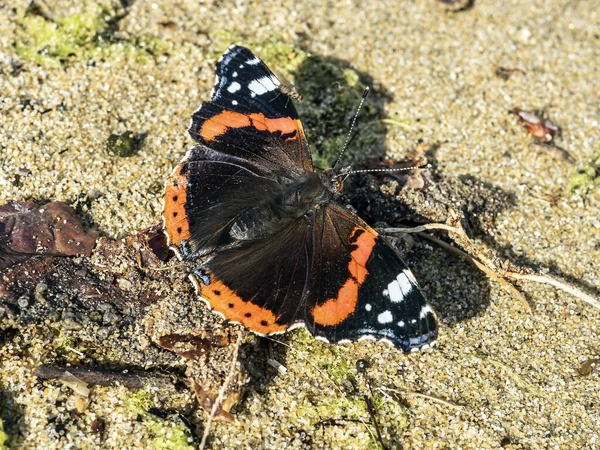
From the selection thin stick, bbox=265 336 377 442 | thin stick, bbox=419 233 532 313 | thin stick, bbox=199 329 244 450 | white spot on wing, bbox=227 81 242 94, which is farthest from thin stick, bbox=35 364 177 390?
thin stick, bbox=419 233 532 313

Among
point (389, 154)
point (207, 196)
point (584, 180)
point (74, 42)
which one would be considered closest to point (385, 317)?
point (207, 196)

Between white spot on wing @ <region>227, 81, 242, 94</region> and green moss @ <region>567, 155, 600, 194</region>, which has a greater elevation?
white spot on wing @ <region>227, 81, 242, 94</region>

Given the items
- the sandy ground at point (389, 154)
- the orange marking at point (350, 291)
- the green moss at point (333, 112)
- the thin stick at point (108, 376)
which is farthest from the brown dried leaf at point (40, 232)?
the green moss at point (333, 112)

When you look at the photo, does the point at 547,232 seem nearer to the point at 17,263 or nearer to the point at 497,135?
the point at 497,135

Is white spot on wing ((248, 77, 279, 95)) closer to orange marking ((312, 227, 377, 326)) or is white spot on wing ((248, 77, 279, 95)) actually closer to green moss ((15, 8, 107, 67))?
orange marking ((312, 227, 377, 326))

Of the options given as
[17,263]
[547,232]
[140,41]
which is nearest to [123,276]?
[17,263]

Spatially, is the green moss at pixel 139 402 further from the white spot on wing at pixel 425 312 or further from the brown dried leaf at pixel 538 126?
the brown dried leaf at pixel 538 126
